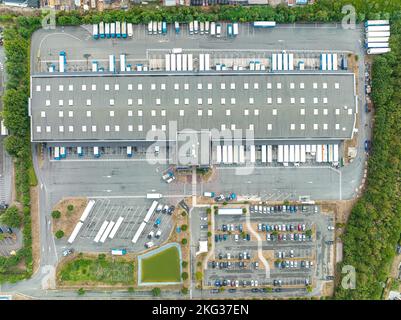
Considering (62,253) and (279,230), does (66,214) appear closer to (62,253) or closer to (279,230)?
(62,253)

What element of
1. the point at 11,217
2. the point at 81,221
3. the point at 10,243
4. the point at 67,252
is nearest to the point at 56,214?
the point at 81,221

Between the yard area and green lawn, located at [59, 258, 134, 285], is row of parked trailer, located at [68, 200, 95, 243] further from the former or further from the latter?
green lawn, located at [59, 258, 134, 285]

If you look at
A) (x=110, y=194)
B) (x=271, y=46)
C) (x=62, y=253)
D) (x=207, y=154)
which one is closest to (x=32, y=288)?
(x=62, y=253)

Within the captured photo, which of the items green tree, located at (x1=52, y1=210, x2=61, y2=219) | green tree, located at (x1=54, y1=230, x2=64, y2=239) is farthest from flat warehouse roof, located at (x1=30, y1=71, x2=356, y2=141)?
green tree, located at (x1=54, y1=230, x2=64, y2=239)

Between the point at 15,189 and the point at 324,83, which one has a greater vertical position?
the point at 324,83

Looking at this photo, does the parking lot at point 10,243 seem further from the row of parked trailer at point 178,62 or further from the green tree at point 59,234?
the row of parked trailer at point 178,62
